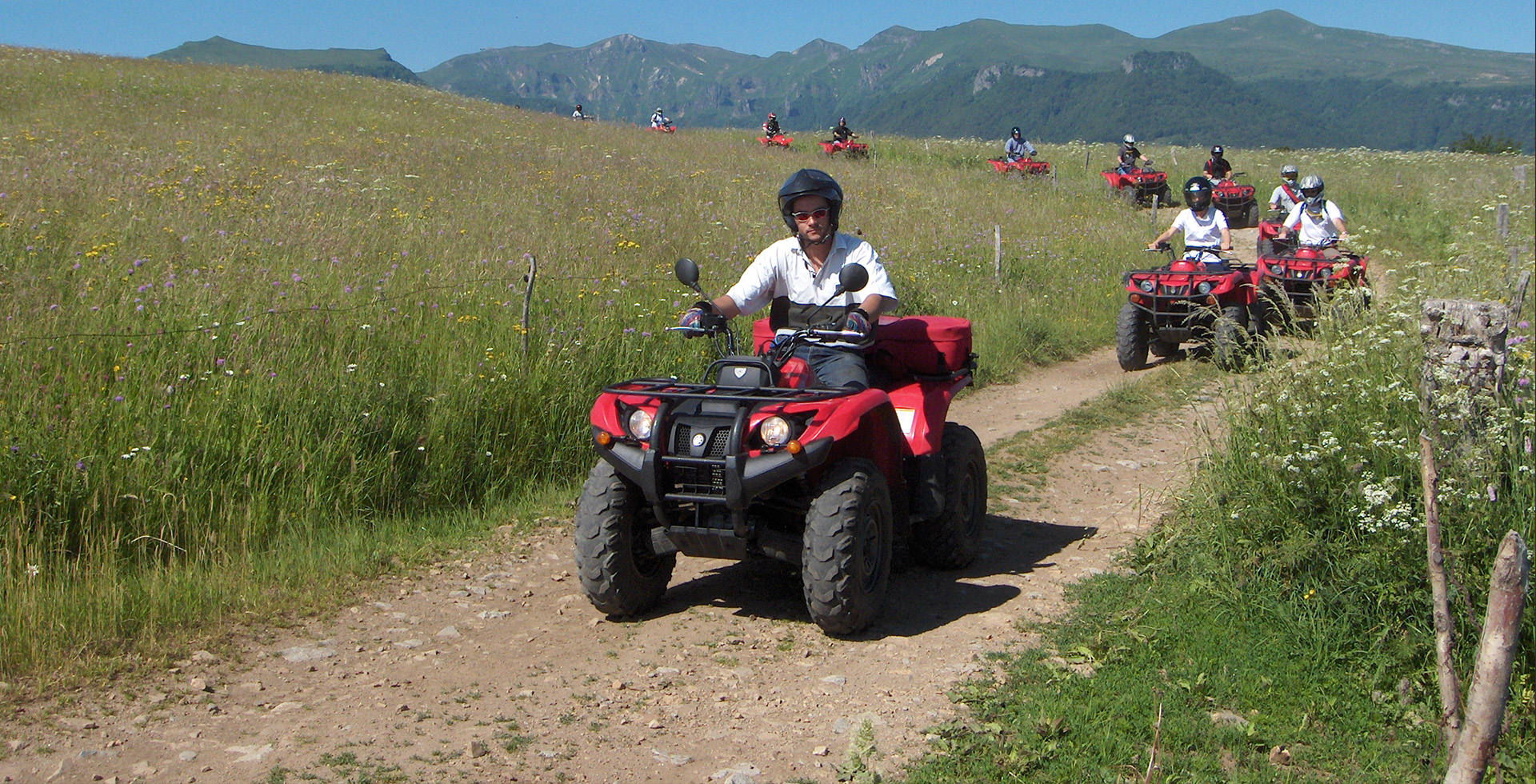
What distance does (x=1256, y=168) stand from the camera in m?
33.1

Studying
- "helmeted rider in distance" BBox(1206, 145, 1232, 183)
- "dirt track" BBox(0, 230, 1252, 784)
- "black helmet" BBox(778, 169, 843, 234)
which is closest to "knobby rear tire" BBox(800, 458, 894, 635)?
"dirt track" BBox(0, 230, 1252, 784)

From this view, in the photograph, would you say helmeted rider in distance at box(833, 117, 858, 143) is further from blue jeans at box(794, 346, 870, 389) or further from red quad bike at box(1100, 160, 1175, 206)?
blue jeans at box(794, 346, 870, 389)

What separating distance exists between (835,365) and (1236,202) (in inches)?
780

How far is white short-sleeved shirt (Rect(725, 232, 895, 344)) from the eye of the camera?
536cm

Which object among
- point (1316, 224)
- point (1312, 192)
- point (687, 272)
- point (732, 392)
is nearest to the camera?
point (732, 392)

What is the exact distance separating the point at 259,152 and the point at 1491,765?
1560 centimetres

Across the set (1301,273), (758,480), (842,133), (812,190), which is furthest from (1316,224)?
(842,133)

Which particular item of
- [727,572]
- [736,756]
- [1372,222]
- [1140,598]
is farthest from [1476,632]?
[1372,222]

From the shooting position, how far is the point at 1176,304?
11031mm

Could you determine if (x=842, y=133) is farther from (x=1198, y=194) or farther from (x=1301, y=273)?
(x=1301, y=273)

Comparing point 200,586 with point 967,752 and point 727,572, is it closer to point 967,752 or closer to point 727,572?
point 727,572

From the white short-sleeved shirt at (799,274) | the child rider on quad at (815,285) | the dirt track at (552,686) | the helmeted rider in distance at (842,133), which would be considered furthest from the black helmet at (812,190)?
the helmeted rider in distance at (842,133)

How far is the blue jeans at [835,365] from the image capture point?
495cm

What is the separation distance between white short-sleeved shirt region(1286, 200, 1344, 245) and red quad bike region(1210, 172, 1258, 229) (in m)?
10.4
